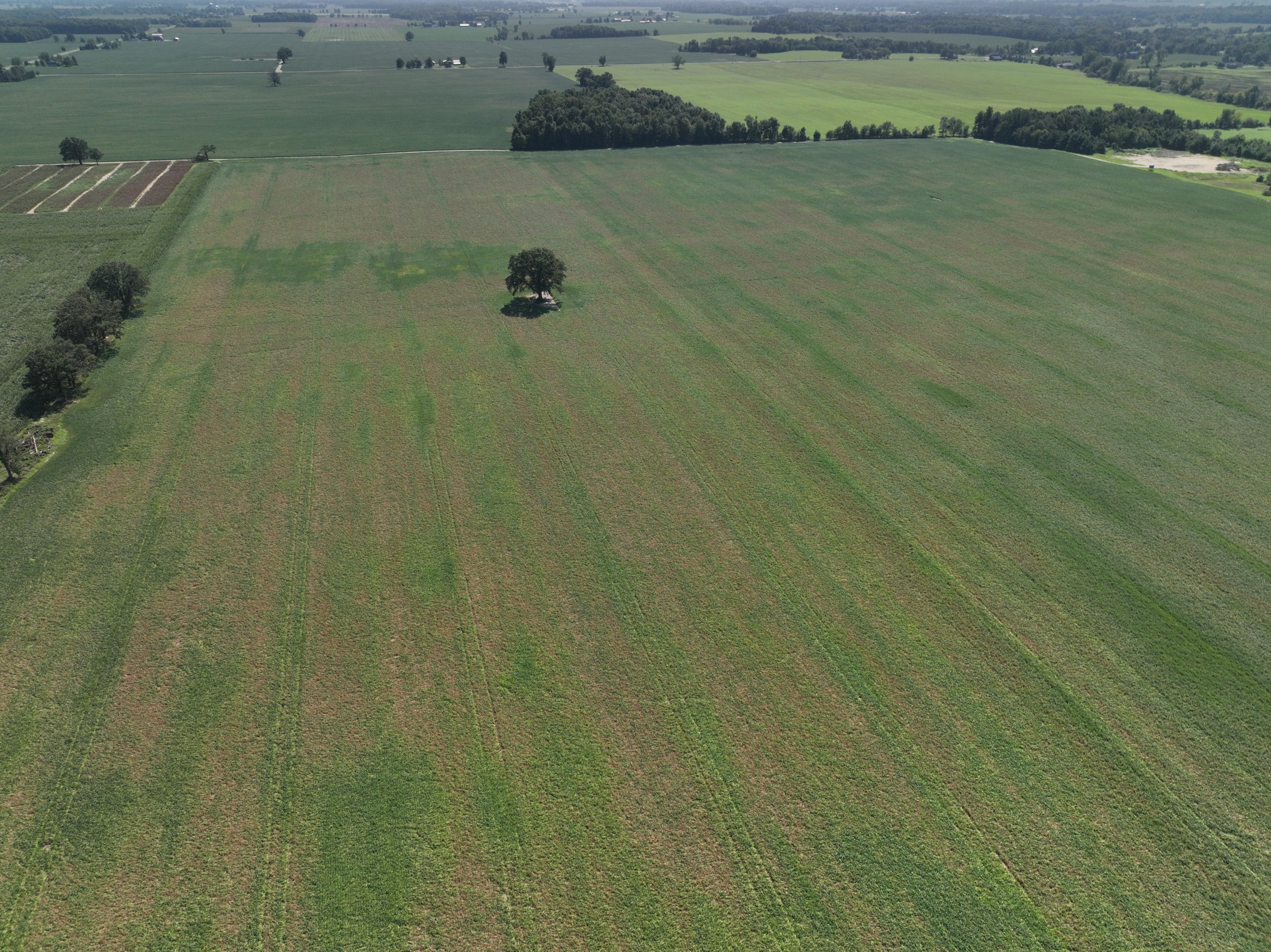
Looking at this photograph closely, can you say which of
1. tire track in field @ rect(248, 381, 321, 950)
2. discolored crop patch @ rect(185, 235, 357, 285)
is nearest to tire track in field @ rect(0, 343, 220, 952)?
tire track in field @ rect(248, 381, 321, 950)

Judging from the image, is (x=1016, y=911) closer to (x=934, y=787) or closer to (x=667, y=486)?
(x=934, y=787)

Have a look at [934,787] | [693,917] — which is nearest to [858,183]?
[934,787]

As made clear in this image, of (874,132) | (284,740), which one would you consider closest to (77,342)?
(284,740)

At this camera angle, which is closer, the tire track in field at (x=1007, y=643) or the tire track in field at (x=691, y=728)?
the tire track in field at (x=691, y=728)

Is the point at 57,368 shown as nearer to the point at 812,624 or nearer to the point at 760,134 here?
the point at 812,624

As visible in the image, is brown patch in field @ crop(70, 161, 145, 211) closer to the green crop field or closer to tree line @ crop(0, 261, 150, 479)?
the green crop field

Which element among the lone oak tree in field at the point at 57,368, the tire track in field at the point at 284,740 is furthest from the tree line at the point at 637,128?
the tire track in field at the point at 284,740

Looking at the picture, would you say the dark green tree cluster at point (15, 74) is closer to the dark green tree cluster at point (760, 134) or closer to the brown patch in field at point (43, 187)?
the brown patch in field at point (43, 187)
